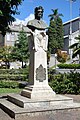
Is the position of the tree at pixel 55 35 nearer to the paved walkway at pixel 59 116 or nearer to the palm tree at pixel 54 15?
the palm tree at pixel 54 15

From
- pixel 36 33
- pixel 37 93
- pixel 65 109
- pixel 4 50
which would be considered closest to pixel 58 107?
pixel 65 109

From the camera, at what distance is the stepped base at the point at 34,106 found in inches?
375

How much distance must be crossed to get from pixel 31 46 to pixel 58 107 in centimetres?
298

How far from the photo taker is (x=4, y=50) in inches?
2194

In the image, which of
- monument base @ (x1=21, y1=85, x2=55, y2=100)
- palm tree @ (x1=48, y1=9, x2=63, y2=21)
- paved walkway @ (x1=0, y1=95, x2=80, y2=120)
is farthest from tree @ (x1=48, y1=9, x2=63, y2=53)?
paved walkway @ (x1=0, y1=95, x2=80, y2=120)

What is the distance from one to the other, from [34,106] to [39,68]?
189 centimetres

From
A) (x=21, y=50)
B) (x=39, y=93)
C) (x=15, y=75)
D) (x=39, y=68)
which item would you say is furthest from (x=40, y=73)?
(x=21, y=50)

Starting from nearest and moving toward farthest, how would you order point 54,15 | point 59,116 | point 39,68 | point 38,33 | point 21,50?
point 59,116, point 39,68, point 38,33, point 21,50, point 54,15

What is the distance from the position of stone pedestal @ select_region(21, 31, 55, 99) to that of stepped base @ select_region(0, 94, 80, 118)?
0.60 meters

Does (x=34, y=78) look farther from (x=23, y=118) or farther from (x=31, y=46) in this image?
(x=23, y=118)

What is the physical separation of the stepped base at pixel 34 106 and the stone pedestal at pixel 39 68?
60 centimetres

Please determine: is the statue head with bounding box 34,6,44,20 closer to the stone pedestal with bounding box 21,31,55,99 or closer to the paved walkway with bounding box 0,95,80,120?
the stone pedestal with bounding box 21,31,55,99

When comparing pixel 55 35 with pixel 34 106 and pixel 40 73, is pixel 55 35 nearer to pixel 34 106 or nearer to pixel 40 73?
pixel 40 73

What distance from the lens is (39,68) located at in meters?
11.4
